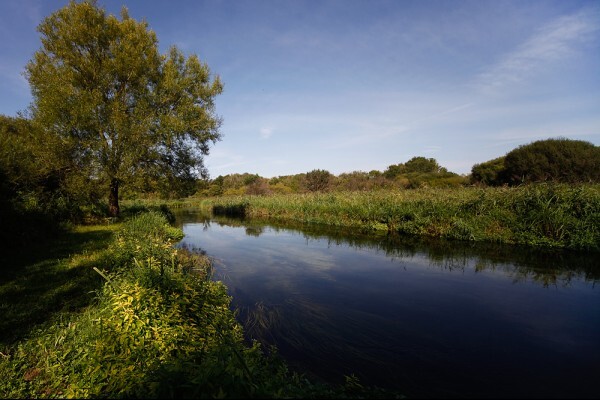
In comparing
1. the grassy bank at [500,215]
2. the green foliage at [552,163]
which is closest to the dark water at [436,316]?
the grassy bank at [500,215]

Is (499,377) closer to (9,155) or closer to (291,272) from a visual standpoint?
(291,272)

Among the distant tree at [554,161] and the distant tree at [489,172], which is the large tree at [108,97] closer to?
the distant tree at [554,161]

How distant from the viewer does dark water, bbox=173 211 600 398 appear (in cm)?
435

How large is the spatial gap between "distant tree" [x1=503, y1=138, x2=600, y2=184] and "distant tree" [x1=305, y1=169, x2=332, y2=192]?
2505cm

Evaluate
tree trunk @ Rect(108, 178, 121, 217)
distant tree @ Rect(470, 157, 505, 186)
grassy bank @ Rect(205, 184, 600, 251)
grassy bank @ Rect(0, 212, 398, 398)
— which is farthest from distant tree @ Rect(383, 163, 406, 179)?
grassy bank @ Rect(0, 212, 398, 398)

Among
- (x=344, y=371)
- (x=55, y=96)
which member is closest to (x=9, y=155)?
(x=55, y=96)

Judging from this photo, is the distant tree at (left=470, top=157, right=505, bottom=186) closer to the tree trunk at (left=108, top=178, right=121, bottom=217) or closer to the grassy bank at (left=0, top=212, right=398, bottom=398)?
the tree trunk at (left=108, top=178, right=121, bottom=217)

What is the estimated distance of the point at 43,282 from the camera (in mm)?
7016

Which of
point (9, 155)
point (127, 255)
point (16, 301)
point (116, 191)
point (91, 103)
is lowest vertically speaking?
point (16, 301)

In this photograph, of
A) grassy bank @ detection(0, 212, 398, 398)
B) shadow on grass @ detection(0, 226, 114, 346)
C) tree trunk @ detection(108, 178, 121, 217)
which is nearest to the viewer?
grassy bank @ detection(0, 212, 398, 398)

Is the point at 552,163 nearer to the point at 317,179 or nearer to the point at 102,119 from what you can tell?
the point at 317,179

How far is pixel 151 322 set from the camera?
4.41 m

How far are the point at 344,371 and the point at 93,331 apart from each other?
12.0ft

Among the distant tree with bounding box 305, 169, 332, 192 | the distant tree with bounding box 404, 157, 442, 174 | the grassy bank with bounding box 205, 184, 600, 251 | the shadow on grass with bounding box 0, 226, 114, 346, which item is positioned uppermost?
the distant tree with bounding box 404, 157, 442, 174
